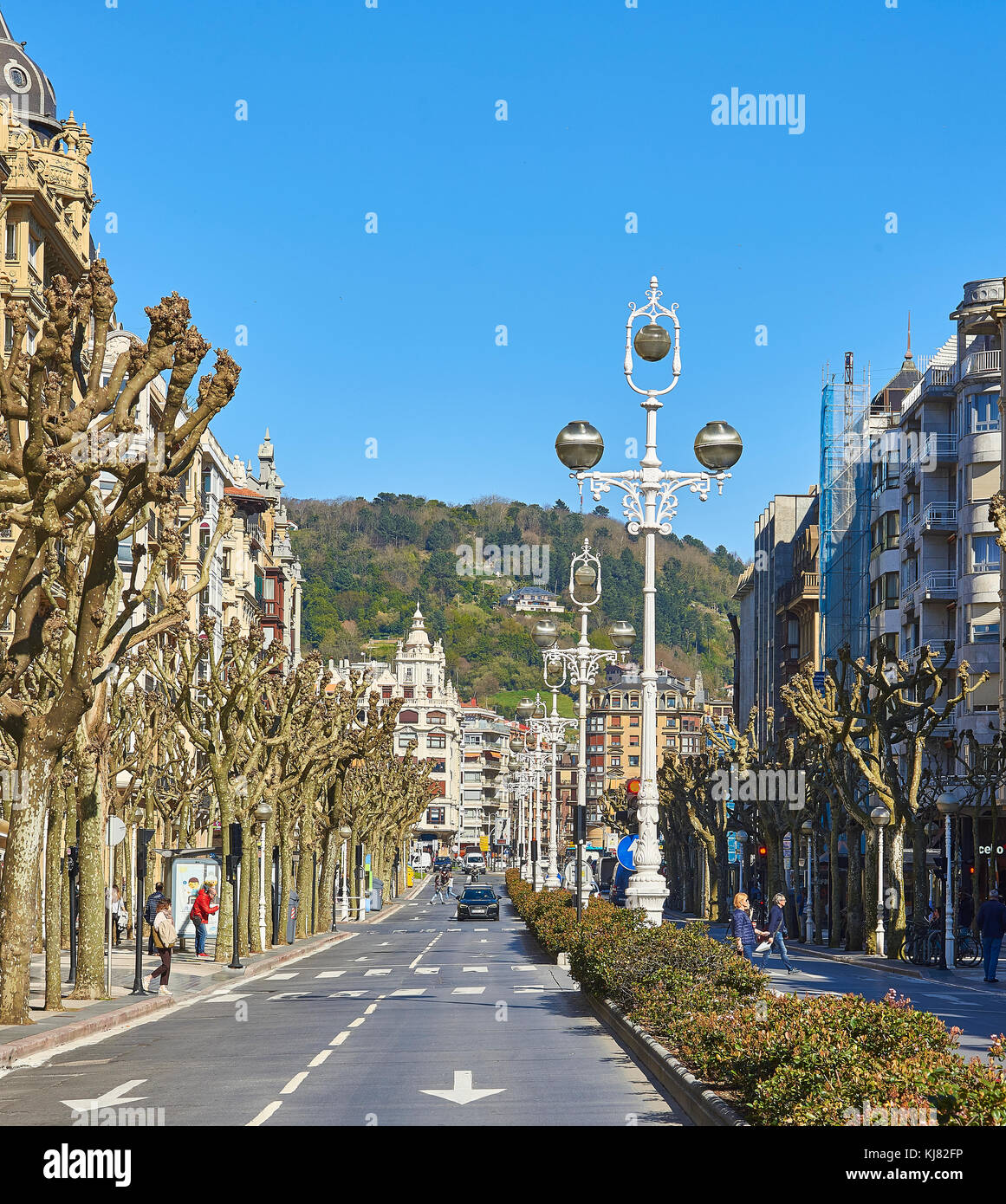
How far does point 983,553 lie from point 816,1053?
54054 mm

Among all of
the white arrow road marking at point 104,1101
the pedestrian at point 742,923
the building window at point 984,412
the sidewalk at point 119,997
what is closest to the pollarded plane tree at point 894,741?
the pedestrian at point 742,923

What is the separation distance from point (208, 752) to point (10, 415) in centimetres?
2339

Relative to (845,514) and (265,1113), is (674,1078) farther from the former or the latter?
(845,514)

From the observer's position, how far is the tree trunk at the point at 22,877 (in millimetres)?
22266

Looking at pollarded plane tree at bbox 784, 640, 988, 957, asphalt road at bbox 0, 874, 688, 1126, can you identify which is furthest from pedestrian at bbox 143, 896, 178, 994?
pollarded plane tree at bbox 784, 640, 988, 957

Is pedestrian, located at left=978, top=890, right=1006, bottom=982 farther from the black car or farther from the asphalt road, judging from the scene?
the black car

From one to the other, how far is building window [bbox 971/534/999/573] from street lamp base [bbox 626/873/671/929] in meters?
39.5

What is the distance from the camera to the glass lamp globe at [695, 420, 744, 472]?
22.9m

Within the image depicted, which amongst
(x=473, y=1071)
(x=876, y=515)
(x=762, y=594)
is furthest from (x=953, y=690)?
(x=762, y=594)

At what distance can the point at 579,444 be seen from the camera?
22.9 m

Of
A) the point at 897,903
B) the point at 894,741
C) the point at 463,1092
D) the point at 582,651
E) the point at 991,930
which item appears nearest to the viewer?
the point at 463,1092

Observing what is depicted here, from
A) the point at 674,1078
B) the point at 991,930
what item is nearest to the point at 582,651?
the point at 991,930

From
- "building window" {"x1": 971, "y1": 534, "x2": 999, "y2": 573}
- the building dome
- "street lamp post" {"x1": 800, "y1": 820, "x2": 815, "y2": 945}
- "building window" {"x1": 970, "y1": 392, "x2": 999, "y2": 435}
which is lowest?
"street lamp post" {"x1": 800, "y1": 820, "x2": 815, "y2": 945}

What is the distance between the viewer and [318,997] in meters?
29.9
